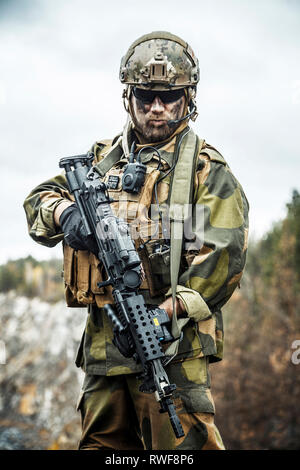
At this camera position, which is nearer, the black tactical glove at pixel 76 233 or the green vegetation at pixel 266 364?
the black tactical glove at pixel 76 233

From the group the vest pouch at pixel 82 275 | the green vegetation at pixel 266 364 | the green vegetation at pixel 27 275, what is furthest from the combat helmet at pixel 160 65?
the green vegetation at pixel 266 364

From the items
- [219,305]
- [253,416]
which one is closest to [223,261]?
[219,305]

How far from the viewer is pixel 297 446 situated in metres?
19.3

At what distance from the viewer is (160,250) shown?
11.3 feet

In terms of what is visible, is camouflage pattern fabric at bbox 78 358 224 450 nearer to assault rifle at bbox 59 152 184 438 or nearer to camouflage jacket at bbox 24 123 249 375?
camouflage jacket at bbox 24 123 249 375

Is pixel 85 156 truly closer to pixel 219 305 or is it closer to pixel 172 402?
pixel 219 305

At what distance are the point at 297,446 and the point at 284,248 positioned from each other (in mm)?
12091

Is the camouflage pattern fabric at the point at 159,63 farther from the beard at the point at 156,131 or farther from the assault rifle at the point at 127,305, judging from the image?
the assault rifle at the point at 127,305

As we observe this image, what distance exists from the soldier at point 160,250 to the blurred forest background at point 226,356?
0.77 m

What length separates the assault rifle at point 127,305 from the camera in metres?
3.08

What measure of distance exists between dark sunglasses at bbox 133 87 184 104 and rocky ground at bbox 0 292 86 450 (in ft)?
27.5
